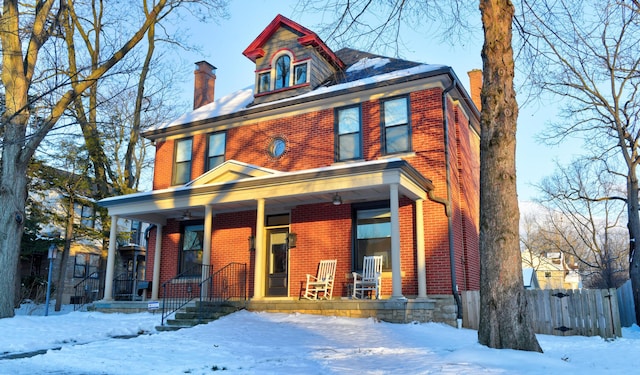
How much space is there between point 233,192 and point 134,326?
3.76m

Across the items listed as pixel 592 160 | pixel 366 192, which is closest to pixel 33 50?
pixel 366 192

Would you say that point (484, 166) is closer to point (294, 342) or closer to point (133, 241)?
point (294, 342)

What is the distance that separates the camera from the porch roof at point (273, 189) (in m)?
10.5

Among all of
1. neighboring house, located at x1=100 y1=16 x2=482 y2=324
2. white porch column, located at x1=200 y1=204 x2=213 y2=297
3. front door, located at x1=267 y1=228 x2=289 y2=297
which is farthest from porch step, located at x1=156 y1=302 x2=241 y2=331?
front door, located at x1=267 y1=228 x2=289 y2=297

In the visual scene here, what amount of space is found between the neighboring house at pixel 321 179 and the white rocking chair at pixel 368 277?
0.30 metres

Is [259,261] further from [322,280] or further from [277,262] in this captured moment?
[277,262]

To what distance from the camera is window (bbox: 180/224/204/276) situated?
1466 centimetres

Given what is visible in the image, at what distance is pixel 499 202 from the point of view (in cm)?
626

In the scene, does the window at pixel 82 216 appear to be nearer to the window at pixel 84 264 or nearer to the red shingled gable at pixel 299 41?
the window at pixel 84 264

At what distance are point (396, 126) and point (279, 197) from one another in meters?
3.48

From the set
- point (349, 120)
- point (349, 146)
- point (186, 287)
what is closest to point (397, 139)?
point (349, 146)

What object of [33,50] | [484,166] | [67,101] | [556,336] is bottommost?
[556,336]

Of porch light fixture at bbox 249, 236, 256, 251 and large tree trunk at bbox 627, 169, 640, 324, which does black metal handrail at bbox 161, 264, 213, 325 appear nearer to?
porch light fixture at bbox 249, 236, 256, 251

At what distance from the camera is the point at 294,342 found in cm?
796
